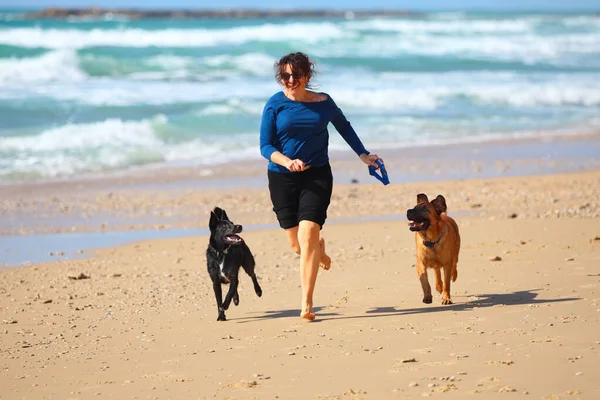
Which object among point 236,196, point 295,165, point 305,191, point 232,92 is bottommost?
point 305,191

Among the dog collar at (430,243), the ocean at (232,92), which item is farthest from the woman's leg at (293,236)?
the ocean at (232,92)

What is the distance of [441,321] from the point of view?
6863 mm

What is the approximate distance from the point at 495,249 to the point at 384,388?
4.58 meters

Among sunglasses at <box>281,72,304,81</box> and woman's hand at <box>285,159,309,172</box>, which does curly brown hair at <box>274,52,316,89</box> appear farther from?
woman's hand at <box>285,159,309,172</box>

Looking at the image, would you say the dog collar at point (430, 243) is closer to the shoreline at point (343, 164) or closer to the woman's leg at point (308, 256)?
the woman's leg at point (308, 256)

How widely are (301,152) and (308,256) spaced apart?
2.54 feet

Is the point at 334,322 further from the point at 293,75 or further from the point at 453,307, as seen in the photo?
the point at 293,75

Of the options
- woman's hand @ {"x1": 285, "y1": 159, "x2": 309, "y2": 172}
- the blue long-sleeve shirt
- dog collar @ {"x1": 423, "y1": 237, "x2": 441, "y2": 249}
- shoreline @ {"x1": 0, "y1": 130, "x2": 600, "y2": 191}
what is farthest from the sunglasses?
shoreline @ {"x1": 0, "y1": 130, "x2": 600, "y2": 191}

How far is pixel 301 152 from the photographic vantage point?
271 inches

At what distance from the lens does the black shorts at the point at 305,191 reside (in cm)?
697

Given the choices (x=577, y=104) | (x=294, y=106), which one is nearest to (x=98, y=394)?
(x=294, y=106)

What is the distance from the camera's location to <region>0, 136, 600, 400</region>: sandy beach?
5.67 meters

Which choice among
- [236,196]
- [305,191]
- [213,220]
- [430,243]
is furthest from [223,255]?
[236,196]

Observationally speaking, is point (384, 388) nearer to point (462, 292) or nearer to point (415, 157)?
point (462, 292)
